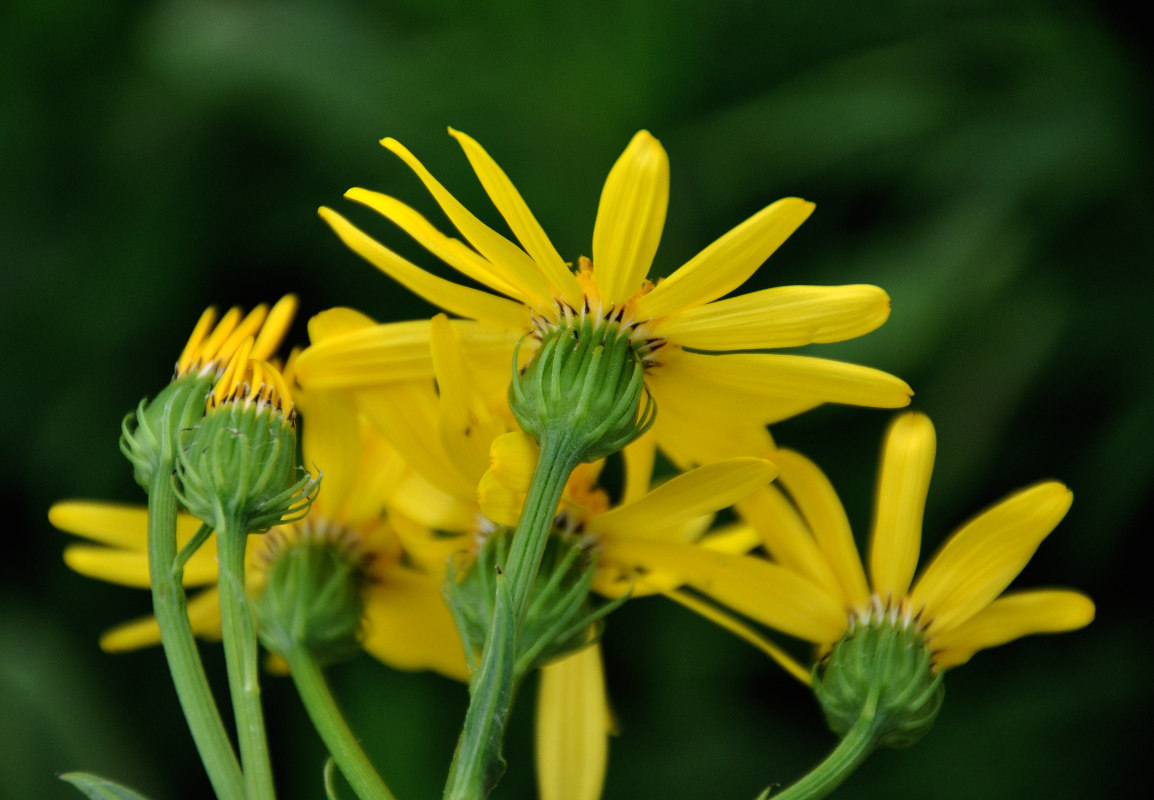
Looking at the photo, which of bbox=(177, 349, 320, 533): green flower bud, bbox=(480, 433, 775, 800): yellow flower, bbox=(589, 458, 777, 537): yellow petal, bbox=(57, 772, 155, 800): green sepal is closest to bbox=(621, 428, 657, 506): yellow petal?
bbox=(480, 433, 775, 800): yellow flower

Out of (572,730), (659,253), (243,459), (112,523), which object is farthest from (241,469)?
(659,253)

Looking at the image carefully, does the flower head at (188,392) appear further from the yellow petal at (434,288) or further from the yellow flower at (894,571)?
the yellow flower at (894,571)

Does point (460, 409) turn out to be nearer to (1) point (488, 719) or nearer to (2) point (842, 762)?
(1) point (488, 719)

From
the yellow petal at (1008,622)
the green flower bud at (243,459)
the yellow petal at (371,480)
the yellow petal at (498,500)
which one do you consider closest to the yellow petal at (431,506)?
the yellow petal at (371,480)

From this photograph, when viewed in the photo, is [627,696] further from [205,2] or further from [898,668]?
[205,2]

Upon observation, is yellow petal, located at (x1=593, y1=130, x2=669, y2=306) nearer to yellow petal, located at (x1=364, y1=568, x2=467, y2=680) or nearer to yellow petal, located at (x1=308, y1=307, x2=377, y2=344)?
yellow petal, located at (x1=308, y1=307, x2=377, y2=344)

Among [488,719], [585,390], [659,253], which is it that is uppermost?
[659,253]

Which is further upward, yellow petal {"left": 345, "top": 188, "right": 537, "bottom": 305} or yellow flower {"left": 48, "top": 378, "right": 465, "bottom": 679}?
yellow petal {"left": 345, "top": 188, "right": 537, "bottom": 305}
